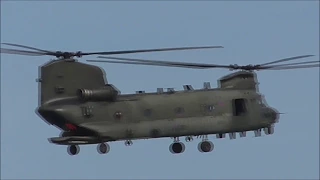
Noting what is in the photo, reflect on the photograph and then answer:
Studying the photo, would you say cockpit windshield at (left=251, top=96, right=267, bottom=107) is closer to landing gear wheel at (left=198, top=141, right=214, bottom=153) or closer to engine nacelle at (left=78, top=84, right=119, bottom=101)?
landing gear wheel at (left=198, top=141, right=214, bottom=153)

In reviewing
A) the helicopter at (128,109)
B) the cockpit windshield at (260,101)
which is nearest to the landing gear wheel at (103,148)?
the helicopter at (128,109)

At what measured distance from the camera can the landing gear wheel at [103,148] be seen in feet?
222

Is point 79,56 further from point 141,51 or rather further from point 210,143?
point 210,143

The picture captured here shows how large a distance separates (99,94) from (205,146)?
30.1ft

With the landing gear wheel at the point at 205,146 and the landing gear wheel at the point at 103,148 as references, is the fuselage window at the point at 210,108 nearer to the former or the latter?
the landing gear wheel at the point at 205,146

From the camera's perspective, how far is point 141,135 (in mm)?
67875

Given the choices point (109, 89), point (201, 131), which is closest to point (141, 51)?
point (109, 89)

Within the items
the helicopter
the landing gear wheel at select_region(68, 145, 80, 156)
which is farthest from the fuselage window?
the landing gear wheel at select_region(68, 145, 80, 156)

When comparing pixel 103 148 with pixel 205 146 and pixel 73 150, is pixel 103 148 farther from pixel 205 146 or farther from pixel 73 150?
pixel 205 146

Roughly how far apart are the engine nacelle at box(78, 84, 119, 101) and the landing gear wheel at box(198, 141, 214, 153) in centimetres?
777

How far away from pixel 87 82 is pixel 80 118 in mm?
2819

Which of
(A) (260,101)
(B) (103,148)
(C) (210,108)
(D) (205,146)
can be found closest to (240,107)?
(A) (260,101)

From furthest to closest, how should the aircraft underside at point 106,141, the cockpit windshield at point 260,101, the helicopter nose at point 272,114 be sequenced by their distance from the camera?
1. the helicopter nose at point 272,114
2. the cockpit windshield at point 260,101
3. the aircraft underside at point 106,141

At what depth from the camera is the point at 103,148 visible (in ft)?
222
